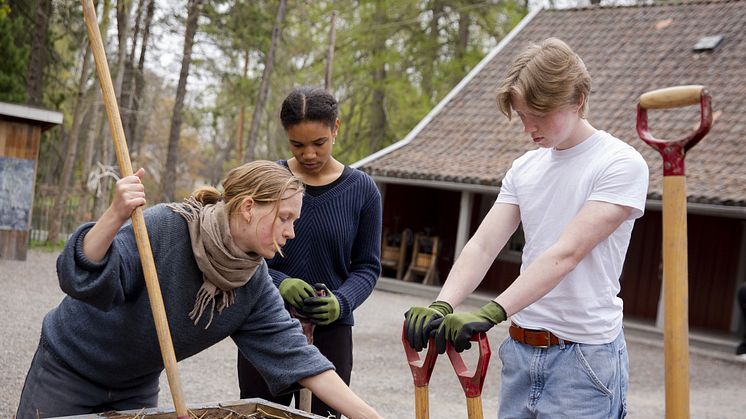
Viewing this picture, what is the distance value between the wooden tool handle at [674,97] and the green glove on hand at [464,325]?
0.60 m

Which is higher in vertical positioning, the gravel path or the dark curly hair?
the dark curly hair

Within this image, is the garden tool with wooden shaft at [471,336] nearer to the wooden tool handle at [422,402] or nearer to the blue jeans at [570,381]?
the wooden tool handle at [422,402]

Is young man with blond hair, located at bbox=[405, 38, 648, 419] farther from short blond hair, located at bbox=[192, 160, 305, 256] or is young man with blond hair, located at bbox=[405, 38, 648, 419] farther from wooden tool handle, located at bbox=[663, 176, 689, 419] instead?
short blond hair, located at bbox=[192, 160, 305, 256]

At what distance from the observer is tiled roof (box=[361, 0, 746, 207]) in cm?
1269

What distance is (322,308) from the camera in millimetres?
3035

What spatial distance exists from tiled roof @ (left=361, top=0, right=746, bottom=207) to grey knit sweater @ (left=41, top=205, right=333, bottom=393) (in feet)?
32.9

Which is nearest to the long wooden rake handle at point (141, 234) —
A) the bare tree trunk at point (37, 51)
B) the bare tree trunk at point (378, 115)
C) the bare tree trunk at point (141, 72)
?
the bare tree trunk at point (37, 51)

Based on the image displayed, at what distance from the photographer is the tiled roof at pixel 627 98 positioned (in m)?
12.7

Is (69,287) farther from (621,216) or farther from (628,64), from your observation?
(628,64)

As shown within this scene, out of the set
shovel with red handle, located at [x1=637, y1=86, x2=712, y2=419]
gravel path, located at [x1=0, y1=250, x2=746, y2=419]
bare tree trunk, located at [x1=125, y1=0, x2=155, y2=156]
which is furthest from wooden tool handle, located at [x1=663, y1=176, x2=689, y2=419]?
bare tree trunk, located at [x1=125, y1=0, x2=155, y2=156]

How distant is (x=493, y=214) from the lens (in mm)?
2596

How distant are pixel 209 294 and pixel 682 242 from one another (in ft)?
3.95

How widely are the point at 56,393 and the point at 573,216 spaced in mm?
1436

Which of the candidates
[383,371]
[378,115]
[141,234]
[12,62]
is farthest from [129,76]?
[141,234]
